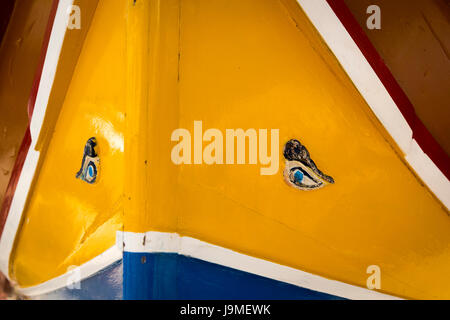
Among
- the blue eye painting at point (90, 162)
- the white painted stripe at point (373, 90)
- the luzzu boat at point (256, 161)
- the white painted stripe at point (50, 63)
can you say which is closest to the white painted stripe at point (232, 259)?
the luzzu boat at point (256, 161)

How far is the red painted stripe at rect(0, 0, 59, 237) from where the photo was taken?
1230mm

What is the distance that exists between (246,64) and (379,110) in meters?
0.34

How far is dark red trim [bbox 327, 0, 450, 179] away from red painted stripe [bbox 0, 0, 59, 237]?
0.80 m

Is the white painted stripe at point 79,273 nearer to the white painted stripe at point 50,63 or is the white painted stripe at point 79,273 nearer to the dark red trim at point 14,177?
the dark red trim at point 14,177

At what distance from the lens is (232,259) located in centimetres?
99

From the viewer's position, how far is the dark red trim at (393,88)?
963 millimetres

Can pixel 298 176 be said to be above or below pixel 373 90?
below

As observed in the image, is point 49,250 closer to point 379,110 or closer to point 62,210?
point 62,210

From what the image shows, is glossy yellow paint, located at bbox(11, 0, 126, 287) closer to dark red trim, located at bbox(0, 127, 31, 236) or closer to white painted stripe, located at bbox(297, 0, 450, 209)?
dark red trim, located at bbox(0, 127, 31, 236)

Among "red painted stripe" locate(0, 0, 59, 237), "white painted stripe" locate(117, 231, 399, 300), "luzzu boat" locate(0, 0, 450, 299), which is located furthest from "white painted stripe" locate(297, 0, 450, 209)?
"red painted stripe" locate(0, 0, 59, 237)

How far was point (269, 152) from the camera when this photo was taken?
38.7 inches

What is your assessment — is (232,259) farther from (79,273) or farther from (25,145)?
(25,145)

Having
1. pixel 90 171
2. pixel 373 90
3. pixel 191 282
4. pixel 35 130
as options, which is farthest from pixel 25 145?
pixel 373 90

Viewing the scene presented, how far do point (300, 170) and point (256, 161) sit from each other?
11 centimetres
